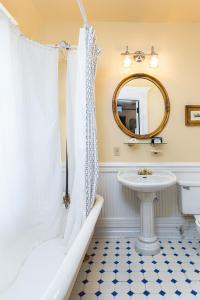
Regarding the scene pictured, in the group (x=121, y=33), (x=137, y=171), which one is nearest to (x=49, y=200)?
(x=137, y=171)

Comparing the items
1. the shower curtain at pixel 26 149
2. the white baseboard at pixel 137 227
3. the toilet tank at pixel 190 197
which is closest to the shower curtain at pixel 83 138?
the shower curtain at pixel 26 149

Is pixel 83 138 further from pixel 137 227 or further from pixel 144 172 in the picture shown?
pixel 137 227

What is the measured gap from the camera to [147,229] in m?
2.17

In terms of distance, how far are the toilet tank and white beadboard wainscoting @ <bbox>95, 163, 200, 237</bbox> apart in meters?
0.18

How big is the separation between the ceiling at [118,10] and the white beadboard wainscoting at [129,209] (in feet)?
5.49

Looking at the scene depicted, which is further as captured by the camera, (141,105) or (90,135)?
(141,105)

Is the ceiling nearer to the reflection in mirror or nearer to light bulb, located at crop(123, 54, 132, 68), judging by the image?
light bulb, located at crop(123, 54, 132, 68)

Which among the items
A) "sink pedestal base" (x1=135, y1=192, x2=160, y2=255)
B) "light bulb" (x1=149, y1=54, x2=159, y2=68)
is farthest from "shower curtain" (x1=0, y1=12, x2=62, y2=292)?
"light bulb" (x1=149, y1=54, x2=159, y2=68)

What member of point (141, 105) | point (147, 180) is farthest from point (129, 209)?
point (141, 105)

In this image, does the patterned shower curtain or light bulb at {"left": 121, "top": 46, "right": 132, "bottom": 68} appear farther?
light bulb at {"left": 121, "top": 46, "right": 132, "bottom": 68}

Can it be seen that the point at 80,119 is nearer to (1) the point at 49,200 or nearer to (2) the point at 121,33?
(1) the point at 49,200

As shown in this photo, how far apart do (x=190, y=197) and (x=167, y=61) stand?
1580 mm

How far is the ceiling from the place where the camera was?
2.02 metres

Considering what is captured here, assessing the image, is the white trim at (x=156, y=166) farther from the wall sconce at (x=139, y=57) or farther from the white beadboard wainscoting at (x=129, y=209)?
the wall sconce at (x=139, y=57)
